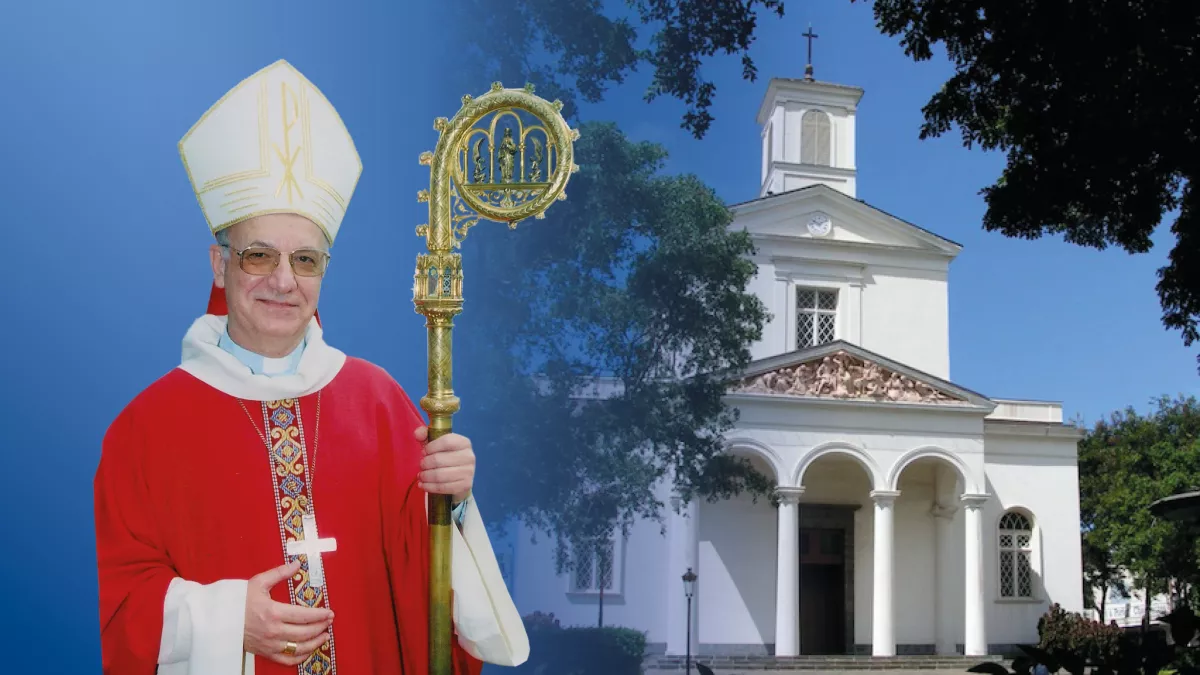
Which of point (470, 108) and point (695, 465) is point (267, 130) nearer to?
point (470, 108)

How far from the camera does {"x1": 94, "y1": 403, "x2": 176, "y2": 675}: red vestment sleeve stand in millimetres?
1849

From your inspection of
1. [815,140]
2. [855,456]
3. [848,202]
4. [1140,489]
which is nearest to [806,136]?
[815,140]

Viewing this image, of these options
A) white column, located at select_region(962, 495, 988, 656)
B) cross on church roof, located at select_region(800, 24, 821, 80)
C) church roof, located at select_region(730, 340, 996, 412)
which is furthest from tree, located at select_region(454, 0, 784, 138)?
white column, located at select_region(962, 495, 988, 656)

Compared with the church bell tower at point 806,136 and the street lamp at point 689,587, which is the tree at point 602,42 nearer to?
the church bell tower at point 806,136

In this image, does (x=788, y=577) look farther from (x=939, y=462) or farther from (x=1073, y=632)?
(x=1073, y=632)

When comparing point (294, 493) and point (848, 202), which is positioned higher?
point (848, 202)

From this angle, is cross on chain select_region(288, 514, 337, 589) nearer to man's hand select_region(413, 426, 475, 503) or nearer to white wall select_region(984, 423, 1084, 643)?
man's hand select_region(413, 426, 475, 503)

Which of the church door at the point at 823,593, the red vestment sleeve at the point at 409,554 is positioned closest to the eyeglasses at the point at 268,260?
the red vestment sleeve at the point at 409,554

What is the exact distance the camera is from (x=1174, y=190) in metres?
5.15

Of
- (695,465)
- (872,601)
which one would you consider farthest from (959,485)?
(695,465)

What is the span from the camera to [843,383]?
19.7 feet

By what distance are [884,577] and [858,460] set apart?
69 cm

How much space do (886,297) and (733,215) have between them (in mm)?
1492

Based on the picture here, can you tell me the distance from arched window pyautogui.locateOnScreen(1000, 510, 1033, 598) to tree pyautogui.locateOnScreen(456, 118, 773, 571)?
1641 mm
